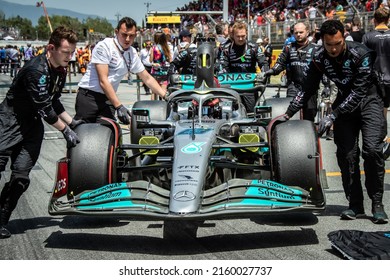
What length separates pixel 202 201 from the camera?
5.32 meters

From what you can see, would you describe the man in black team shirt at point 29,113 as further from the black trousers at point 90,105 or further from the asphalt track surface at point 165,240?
the black trousers at point 90,105

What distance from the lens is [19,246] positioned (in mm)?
5570

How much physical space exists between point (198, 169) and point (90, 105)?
7.50 feet

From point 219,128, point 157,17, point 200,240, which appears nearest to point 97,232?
point 200,240

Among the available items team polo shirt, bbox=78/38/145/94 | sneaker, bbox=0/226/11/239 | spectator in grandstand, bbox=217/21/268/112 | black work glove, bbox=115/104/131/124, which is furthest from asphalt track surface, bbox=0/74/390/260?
spectator in grandstand, bbox=217/21/268/112

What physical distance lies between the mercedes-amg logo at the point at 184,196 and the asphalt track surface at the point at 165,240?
44 cm

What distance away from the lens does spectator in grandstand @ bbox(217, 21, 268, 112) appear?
10.3 meters

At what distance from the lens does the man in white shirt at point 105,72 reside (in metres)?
7.29

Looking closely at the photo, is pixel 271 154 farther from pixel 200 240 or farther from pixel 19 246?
pixel 19 246

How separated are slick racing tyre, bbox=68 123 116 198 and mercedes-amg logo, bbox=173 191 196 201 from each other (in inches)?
37.5

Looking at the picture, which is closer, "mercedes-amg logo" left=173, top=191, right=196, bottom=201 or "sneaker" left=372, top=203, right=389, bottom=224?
"mercedes-amg logo" left=173, top=191, right=196, bottom=201

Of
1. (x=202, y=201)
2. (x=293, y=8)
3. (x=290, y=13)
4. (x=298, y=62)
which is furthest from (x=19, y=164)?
(x=293, y=8)

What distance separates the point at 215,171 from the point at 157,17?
2487 inches

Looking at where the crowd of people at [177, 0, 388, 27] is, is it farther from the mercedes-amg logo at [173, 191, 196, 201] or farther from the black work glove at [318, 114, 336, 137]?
the mercedes-amg logo at [173, 191, 196, 201]
